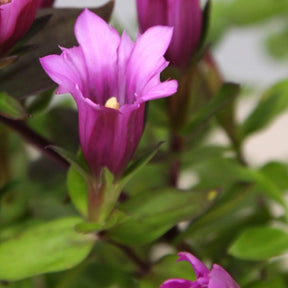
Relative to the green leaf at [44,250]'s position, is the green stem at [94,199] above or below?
above

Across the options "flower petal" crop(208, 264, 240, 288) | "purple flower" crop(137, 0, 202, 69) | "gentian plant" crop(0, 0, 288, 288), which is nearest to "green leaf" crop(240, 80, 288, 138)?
"gentian plant" crop(0, 0, 288, 288)

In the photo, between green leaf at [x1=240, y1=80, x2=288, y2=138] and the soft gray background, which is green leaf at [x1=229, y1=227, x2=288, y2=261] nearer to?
green leaf at [x1=240, y1=80, x2=288, y2=138]

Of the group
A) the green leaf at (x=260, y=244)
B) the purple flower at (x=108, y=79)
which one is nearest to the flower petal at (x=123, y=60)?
the purple flower at (x=108, y=79)

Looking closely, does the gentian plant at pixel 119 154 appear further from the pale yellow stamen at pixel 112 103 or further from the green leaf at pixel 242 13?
the green leaf at pixel 242 13

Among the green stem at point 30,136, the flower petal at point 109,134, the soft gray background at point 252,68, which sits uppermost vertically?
the flower petal at point 109,134

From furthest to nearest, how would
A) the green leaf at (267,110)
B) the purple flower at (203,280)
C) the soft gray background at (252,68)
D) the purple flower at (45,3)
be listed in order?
A: the soft gray background at (252,68) → the green leaf at (267,110) → the purple flower at (45,3) → the purple flower at (203,280)

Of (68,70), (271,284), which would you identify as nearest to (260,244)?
(271,284)
